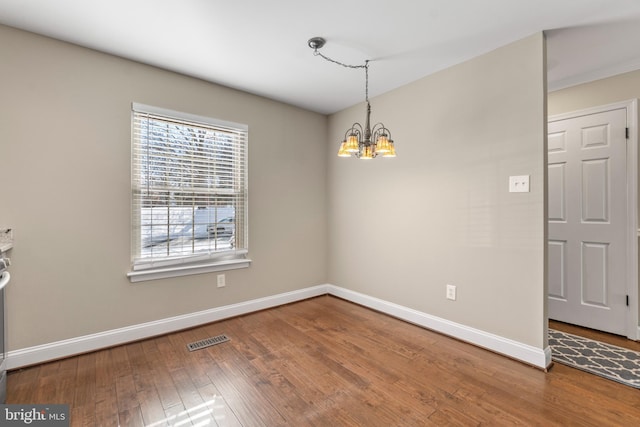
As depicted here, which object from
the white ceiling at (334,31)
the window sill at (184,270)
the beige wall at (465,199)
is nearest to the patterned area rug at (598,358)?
the beige wall at (465,199)

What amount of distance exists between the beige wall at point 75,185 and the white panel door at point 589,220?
345 centimetres

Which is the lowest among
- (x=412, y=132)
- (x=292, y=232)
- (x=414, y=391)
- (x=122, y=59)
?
(x=414, y=391)

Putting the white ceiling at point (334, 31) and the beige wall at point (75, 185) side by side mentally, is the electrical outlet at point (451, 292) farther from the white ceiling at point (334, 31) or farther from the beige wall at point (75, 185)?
the beige wall at point (75, 185)

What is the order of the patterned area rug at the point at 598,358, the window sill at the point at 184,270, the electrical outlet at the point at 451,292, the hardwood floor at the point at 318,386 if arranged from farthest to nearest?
1. the electrical outlet at the point at 451,292
2. the window sill at the point at 184,270
3. the patterned area rug at the point at 598,358
4. the hardwood floor at the point at 318,386

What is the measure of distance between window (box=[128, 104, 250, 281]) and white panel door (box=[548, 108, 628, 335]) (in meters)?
3.30

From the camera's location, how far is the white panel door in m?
2.65

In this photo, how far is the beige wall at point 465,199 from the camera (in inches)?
86.4

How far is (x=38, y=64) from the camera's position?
7.02 ft

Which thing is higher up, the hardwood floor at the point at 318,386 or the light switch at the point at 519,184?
the light switch at the point at 519,184

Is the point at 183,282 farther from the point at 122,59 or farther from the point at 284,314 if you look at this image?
the point at 122,59

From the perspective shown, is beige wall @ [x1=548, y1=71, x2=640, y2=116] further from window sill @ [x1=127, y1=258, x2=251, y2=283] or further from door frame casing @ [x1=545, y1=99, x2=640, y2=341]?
window sill @ [x1=127, y1=258, x2=251, y2=283]

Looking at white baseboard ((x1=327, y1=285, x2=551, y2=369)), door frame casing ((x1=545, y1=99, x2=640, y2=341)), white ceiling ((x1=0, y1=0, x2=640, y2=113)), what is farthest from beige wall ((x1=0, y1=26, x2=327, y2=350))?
door frame casing ((x1=545, y1=99, x2=640, y2=341))

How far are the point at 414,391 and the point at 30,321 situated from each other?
9.05 ft

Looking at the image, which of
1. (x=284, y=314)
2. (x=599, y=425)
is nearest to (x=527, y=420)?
(x=599, y=425)
